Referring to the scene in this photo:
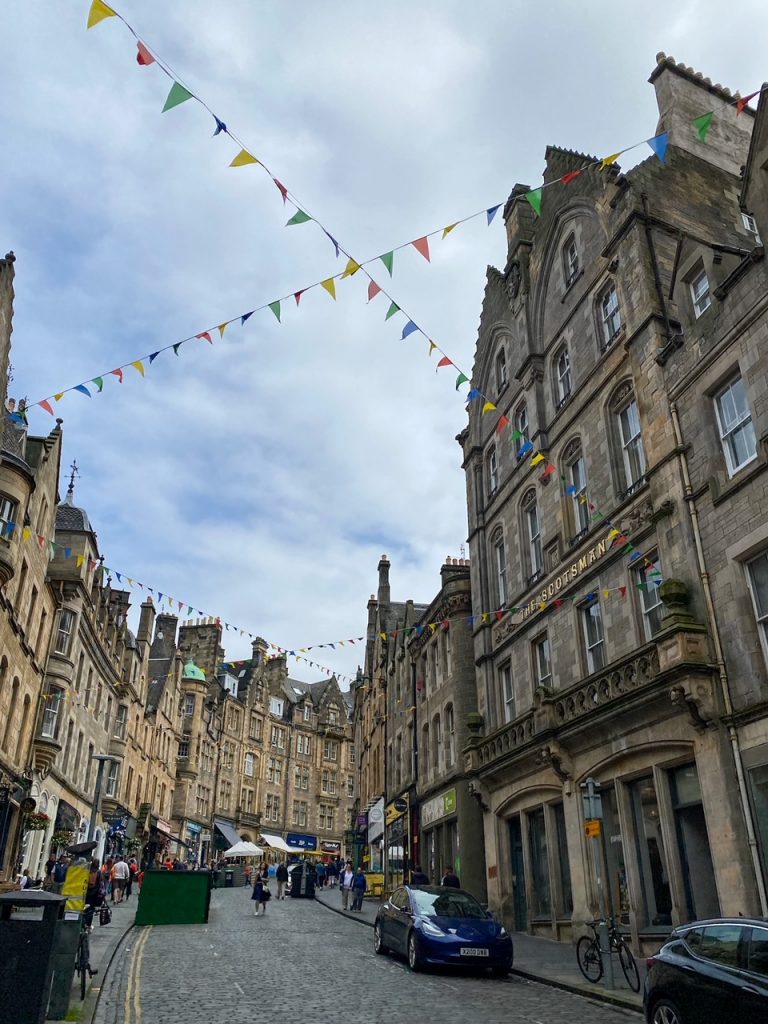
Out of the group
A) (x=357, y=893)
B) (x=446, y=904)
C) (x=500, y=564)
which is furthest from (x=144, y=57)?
(x=357, y=893)

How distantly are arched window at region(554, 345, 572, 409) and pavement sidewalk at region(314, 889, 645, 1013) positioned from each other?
1345 centimetres

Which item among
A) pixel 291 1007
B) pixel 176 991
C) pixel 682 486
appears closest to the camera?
pixel 291 1007

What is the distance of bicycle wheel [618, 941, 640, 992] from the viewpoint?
11.6 meters

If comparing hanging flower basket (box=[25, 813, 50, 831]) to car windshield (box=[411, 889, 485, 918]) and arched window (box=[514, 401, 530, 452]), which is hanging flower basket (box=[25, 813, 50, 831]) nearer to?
car windshield (box=[411, 889, 485, 918])

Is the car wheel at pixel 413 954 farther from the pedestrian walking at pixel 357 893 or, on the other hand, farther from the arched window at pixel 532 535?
the pedestrian walking at pixel 357 893

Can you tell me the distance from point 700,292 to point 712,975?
13565mm

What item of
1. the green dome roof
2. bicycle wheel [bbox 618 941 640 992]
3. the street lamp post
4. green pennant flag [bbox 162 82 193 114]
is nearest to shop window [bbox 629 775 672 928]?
bicycle wheel [bbox 618 941 640 992]

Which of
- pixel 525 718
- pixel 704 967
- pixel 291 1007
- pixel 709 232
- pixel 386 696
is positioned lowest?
pixel 291 1007

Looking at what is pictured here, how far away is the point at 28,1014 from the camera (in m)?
7.37

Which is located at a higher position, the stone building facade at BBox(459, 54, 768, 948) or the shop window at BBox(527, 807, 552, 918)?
the stone building facade at BBox(459, 54, 768, 948)

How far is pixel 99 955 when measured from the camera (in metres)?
14.1

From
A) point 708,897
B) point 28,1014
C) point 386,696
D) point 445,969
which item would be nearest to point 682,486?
point 708,897

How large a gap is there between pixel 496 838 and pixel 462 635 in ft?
25.1

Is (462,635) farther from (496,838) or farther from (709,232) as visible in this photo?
(709,232)
